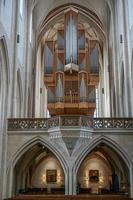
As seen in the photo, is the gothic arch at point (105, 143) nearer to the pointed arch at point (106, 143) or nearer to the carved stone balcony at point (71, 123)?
the pointed arch at point (106, 143)

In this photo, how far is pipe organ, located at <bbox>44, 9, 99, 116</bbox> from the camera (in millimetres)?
25031

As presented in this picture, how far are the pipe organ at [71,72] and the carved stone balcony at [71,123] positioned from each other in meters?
5.84

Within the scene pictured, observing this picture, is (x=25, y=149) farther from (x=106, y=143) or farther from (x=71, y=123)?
(x=106, y=143)

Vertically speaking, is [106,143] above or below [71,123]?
below

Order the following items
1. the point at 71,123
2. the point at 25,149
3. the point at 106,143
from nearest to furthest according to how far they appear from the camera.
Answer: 1. the point at 71,123
2. the point at 106,143
3. the point at 25,149

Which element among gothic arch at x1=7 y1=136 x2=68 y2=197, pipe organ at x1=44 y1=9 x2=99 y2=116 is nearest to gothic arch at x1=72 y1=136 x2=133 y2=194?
gothic arch at x1=7 y1=136 x2=68 y2=197

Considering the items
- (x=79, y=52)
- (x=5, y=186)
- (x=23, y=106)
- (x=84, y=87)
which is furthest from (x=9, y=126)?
(x=79, y=52)

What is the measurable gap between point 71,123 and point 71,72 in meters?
8.18

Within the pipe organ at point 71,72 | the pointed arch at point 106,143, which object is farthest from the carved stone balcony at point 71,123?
the pipe organ at point 71,72

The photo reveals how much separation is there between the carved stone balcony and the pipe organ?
584cm

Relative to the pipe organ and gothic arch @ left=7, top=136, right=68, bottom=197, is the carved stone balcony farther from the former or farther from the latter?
the pipe organ

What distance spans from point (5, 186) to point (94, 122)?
5.81m

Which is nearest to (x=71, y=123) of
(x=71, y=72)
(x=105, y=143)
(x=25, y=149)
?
(x=105, y=143)

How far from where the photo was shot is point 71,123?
18344 mm
